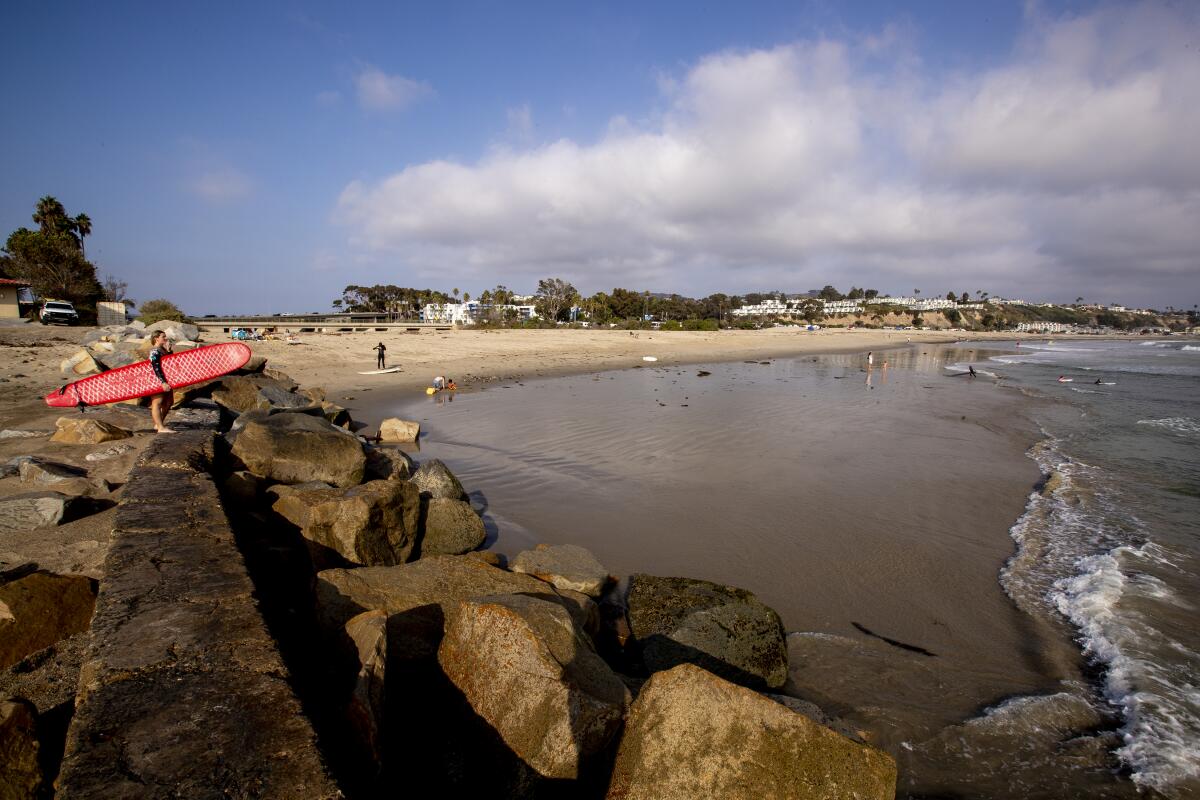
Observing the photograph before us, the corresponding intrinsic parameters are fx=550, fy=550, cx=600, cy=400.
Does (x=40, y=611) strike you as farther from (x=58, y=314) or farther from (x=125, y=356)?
(x=58, y=314)

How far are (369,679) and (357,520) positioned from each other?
2.84 metres

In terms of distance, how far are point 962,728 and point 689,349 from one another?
4609 cm

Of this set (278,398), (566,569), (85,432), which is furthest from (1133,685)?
(278,398)

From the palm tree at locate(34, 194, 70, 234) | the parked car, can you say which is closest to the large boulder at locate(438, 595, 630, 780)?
the parked car

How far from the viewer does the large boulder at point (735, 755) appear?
9.03ft

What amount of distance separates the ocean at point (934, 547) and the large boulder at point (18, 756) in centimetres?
493

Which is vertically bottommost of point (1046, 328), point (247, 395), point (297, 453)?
point (297, 453)

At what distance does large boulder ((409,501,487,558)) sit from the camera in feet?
21.6

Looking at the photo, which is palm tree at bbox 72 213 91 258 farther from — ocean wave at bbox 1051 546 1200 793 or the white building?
the white building

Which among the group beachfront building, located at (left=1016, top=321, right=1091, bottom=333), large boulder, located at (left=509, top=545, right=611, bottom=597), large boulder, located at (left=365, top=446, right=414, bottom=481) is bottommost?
large boulder, located at (left=509, top=545, right=611, bottom=597)

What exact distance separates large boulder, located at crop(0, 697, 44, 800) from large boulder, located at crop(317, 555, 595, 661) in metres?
1.63

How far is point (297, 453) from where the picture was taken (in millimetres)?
7387

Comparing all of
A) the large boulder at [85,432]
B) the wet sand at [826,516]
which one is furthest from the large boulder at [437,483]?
the large boulder at [85,432]

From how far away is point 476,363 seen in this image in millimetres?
31812
